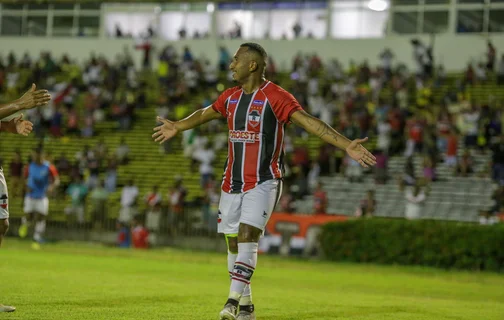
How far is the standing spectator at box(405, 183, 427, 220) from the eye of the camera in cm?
2759

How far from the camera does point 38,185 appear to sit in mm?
24828

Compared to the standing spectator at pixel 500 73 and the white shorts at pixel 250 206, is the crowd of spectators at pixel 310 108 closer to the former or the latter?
the standing spectator at pixel 500 73

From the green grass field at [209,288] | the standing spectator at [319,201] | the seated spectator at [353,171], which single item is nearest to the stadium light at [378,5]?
the seated spectator at [353,171]

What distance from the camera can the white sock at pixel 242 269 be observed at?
9680 mm

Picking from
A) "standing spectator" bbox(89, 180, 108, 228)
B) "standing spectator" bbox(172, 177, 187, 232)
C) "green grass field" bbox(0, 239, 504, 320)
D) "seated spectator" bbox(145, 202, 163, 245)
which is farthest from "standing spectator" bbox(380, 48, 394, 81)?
"green grass field" bbox(0, 239, 504, 320)

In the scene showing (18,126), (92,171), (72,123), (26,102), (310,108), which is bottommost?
(92,171)

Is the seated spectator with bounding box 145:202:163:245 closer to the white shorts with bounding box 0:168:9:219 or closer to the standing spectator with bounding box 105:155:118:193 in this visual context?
the standing spectator with bounding box 105:155:118:193

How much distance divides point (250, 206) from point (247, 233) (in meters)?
0.28

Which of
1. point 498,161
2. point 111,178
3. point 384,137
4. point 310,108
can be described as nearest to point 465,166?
point 498,161

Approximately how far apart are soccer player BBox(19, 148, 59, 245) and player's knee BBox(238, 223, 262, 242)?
1515 cm

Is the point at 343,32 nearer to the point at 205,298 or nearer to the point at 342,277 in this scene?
the point at 342,277

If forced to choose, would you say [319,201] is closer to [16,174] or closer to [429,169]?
[429,169]

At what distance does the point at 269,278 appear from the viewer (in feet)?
61.6

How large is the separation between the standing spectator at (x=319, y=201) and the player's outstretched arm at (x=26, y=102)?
18.7 metres
